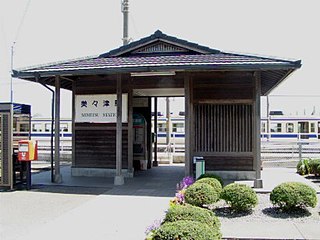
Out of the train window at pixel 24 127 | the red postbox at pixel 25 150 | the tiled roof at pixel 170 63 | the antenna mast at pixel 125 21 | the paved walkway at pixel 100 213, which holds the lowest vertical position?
the paved walkway at pixel 100 213

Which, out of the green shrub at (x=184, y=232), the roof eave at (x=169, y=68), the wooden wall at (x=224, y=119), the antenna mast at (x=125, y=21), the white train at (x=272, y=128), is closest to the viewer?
the green shrub at (x=184, y=232)

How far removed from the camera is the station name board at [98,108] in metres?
11.3

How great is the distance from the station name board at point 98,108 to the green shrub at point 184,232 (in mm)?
7465

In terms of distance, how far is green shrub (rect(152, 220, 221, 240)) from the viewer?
3825 millimetres

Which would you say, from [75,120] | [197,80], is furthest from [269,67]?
[75,120]

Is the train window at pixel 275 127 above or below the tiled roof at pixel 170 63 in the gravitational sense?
below

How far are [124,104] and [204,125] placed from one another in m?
2.53

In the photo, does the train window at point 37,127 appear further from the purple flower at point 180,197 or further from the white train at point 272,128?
the purple flower at point 180,197

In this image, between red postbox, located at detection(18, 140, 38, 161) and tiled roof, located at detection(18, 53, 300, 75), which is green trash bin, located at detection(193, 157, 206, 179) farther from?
red postbox, located at detection(18, 140, 38, 161)

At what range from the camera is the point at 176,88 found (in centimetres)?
1159

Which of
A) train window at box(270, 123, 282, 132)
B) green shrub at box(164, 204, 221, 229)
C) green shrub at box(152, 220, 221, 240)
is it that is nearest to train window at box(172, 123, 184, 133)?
train window at box(270, 123, 282, 132)

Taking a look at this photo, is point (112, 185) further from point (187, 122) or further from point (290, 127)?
point (290, 127)

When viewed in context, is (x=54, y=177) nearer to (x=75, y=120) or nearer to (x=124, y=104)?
(x=75, y=120)

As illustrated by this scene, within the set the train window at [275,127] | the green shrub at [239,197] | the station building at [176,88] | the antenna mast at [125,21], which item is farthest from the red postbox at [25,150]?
the train window at [275,127]
